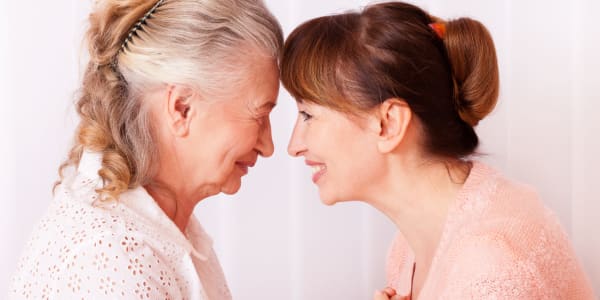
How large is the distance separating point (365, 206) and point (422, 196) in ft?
2.28

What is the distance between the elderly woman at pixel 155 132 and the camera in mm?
1419

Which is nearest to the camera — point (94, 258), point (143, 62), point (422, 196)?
point (94, 258)

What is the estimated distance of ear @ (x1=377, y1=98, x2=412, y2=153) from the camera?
1578 millimetres

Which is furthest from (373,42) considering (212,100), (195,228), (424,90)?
(195,228)

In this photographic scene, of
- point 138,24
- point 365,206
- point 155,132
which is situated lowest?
point 365,206

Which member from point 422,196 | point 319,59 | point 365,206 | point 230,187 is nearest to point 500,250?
point 422,196

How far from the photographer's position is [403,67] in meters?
1.56

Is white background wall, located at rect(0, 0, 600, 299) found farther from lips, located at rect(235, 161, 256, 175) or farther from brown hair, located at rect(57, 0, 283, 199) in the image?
brown hair, located at rect(57, 0, 283, 199)

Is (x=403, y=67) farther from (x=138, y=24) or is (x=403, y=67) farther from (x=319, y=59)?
(x=138, y=24)

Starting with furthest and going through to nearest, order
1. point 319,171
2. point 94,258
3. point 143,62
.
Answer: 1. point 319,171
2. point 143,62
3. point 94,258

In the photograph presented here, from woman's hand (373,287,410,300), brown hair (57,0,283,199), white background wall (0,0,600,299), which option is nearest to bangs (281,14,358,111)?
brown hair (57,0,283,199)

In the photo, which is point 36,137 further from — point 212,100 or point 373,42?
point 373,42

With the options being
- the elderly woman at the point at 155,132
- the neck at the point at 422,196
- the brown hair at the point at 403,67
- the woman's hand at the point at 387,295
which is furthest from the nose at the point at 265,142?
the woman's hand at the point at 387,295

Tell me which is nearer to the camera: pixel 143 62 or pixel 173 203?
pixel 143 62
